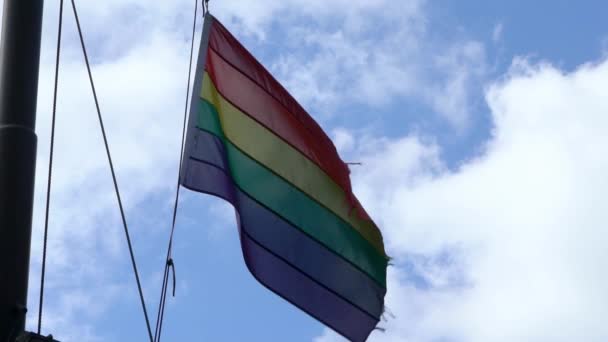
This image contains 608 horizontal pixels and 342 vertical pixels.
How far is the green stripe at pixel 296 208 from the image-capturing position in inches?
477

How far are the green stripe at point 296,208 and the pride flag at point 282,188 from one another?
0.04 feet

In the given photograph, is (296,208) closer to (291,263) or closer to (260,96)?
(291,263)

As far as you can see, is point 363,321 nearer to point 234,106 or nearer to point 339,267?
point 339,267

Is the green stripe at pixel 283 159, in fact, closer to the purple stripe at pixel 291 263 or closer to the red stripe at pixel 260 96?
the red stripe at pixel 260 96

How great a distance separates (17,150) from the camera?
23.4 feet

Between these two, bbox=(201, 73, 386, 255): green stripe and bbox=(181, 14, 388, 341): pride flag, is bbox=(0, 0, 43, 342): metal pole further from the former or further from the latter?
bbox=(201, 73, 386, 255): green stripe

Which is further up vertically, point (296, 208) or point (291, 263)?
point (296, 208)

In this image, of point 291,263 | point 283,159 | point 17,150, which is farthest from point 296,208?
point 17,150

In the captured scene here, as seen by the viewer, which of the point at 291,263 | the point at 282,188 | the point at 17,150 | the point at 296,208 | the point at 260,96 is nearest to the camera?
the point at 17,150

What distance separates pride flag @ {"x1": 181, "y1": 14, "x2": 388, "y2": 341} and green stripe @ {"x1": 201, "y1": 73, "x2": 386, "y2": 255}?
0.01 meters

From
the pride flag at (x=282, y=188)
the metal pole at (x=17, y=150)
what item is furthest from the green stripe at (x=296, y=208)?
the metal pole at (x=17, y=150)

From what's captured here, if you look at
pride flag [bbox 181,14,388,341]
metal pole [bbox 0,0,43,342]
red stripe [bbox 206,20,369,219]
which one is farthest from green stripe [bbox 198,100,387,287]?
metal pole [bbox 0,0,43,342]

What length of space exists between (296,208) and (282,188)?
0.33 metres

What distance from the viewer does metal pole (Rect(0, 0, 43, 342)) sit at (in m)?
6.68
